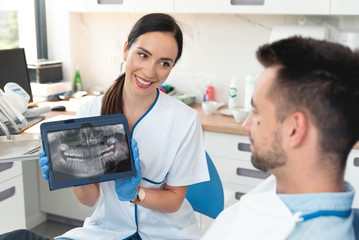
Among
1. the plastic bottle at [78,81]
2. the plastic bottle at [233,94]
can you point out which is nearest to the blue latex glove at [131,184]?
the plastic bottle at [233,94]

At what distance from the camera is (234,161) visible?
2.23 meters

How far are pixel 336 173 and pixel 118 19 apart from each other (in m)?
2.29

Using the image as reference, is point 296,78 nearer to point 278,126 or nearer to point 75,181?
point 278,126

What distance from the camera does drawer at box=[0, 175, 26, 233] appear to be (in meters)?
2.02

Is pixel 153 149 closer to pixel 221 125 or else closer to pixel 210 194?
pixel 210 194

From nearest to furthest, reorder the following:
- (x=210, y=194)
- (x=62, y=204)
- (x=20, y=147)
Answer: (x=210, y=194) → (x=20, y=147) → (x=62, y=204)

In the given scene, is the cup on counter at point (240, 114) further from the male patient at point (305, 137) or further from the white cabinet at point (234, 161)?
the male patient at point (305, 137)

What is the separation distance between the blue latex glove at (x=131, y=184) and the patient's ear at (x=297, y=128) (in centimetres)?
55

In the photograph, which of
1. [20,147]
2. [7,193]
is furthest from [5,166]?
[20,147]

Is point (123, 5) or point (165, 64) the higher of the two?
point (123, 5)

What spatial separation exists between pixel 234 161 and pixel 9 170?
3.81 ft

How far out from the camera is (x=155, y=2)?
2416 millimetres

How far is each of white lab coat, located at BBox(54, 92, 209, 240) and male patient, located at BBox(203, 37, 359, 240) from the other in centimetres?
50

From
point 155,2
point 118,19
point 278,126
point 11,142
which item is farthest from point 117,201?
point 118,19
